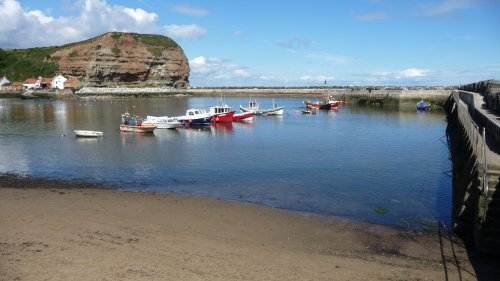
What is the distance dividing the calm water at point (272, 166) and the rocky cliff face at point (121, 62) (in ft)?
333

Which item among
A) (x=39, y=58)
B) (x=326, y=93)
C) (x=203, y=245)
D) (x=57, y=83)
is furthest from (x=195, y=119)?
(x=39, y=58)

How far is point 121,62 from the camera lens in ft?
457

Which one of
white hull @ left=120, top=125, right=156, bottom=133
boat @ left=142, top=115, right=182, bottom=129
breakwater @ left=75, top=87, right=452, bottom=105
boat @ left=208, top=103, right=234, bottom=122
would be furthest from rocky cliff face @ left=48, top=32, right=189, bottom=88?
white hull @ left=120, top=125, right=156, bottom=133

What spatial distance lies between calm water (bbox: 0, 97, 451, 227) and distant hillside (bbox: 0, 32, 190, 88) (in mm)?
101848

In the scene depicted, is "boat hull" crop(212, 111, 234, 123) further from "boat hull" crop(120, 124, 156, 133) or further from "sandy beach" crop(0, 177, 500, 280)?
"sandy beach" crop(0, 177, 500, 280)

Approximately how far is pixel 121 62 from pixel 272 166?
4961 inches

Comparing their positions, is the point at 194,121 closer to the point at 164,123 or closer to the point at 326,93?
the point at 164,123

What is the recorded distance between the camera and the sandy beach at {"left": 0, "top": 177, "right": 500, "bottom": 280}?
9.09m

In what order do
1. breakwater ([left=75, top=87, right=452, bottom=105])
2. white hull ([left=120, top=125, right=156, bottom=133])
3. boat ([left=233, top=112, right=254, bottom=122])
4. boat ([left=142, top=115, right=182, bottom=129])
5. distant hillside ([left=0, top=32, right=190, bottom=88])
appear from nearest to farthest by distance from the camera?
white hull ([left=120, top=125, right=156, bottom=133]), boat ([left=142, top=115, right=182, bottom=129]), boat ([left=233, top=112, right=254, bottom=122]), breakwater ([left=75, top=87, right=452, bottom=105]), distant hillside ([left=0, top=32, right=190, bottom=88])

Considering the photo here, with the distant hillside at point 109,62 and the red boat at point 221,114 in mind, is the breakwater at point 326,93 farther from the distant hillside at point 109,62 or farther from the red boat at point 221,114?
the red boat at point 221,114

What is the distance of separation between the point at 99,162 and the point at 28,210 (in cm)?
1145

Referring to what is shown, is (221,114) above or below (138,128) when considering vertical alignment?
above

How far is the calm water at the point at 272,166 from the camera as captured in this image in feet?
53.0

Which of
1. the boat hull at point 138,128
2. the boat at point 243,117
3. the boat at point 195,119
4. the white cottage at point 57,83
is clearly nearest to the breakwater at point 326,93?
the white cottage at point 57,83
